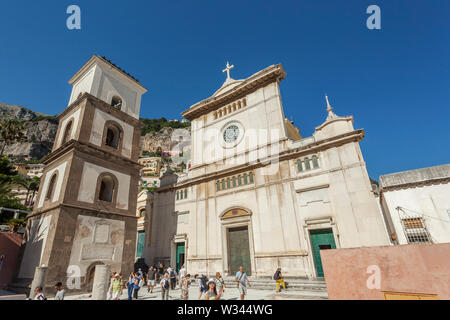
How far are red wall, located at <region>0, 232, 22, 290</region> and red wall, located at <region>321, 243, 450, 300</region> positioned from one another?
21.7 meters

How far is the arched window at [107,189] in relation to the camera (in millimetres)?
19359

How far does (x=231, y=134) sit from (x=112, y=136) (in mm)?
11927

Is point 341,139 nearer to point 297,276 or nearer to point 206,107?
point 297,276

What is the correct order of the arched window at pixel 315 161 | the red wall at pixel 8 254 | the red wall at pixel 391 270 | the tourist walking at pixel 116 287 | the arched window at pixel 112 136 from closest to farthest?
1. the red wall at pixel 391 270
2. the tourist walking at pixel 116 287
3. the red wall at pixel 8 254
4. the arched window at pixel 315 161
5. the arched window at pixel 112 136

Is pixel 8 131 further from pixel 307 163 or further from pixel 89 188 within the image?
pixel 307 163

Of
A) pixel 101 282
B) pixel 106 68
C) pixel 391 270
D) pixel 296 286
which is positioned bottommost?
pixel 296 286

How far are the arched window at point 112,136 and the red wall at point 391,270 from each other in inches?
765

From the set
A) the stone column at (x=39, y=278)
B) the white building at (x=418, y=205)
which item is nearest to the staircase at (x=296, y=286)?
the white building at (x=418, y=205)

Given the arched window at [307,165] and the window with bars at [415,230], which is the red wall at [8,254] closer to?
the arched window at [307,165]

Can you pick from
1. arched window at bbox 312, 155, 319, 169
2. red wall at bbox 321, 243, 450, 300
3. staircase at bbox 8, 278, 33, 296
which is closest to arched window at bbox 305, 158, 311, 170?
arched window at bbox 312, 155, 319, 169

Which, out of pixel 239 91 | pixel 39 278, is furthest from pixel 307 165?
pixel 39 278

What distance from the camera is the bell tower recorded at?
15.2 meters

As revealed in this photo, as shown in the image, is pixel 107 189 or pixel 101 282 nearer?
pixel 101 282

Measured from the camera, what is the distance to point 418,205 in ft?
46.0
